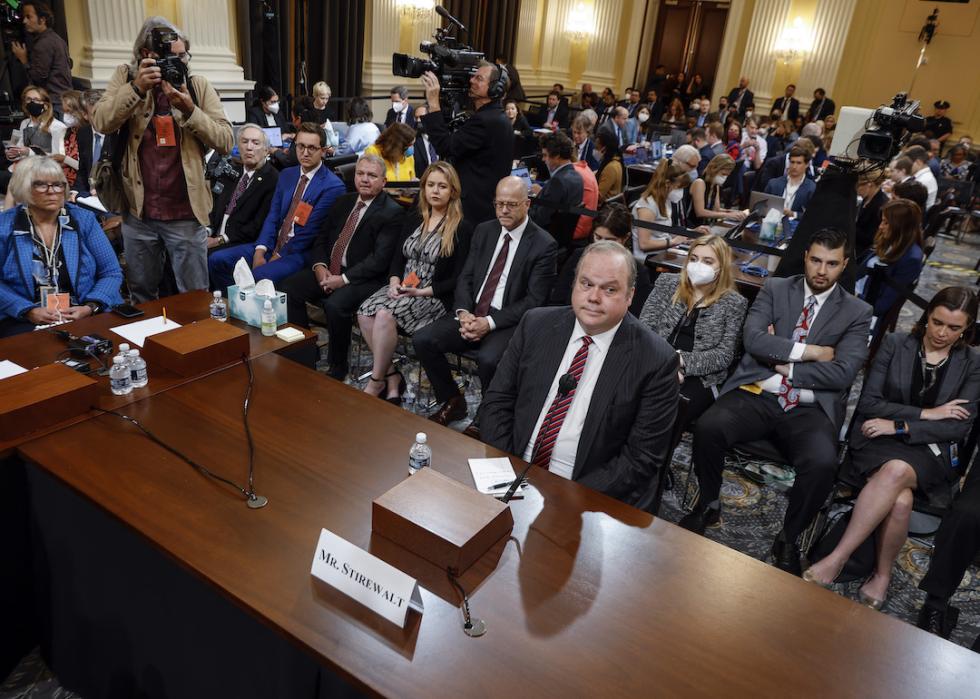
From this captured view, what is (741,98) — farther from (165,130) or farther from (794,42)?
(165,130)

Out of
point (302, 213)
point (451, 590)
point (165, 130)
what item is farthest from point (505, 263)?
point (451, 590)

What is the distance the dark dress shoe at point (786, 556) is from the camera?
108 inches

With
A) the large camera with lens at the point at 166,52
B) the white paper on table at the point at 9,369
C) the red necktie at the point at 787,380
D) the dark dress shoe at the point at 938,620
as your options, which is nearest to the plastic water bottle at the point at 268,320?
the white paper on table at the point at 9,369

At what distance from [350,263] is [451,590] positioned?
287cm

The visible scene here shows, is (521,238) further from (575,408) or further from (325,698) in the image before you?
(325,698)

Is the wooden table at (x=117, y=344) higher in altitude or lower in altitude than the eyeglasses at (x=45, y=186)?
lower

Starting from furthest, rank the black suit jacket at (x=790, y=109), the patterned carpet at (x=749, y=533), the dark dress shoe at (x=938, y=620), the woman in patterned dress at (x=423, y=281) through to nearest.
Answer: the black suit jacket at (x=790, y=109) < the woman in patterned dress at (x=423, y=281) < the dark dress shoe at (x=938, y=620) < the patterned carpet at (x=749, y=533)

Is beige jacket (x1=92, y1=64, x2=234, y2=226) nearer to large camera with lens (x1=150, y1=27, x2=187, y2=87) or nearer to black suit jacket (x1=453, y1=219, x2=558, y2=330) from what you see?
large camera with lens (x1=150, y1=27, x2=187, y2=87)

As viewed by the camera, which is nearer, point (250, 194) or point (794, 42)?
point (250, 194)

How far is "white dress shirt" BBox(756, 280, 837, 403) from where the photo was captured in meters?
2.93

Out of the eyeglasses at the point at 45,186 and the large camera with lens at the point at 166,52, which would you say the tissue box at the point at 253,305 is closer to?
the eyeglasses at the point at 45,186

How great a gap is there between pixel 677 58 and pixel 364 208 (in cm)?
1466

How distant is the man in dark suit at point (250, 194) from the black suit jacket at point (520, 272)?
1.73m

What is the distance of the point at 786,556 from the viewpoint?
9.08ft
